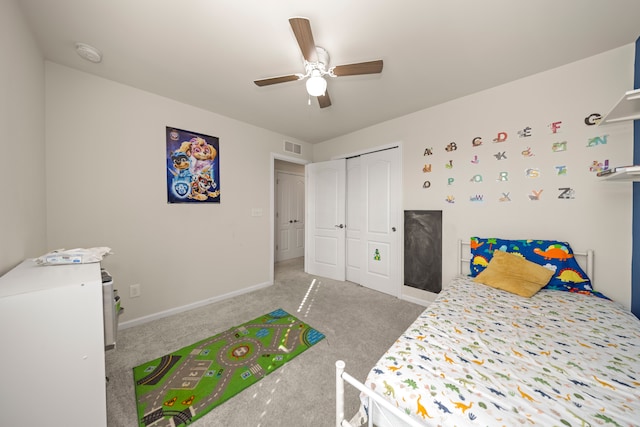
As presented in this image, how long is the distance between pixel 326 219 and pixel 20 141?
328 centimetres

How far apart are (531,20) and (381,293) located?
10.1 ft

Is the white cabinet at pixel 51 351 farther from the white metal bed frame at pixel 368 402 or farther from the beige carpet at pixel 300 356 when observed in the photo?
the white metal bed frame at pixel 368 402

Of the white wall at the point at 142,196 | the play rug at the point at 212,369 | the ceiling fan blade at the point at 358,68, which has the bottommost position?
the play rug at the point at 212,369

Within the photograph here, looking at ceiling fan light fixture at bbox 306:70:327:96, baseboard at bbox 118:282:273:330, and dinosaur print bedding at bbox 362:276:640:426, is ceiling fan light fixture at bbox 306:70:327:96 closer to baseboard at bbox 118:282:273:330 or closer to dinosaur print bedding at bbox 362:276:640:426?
dinosaur print bedding at bbox 362:276:640:426

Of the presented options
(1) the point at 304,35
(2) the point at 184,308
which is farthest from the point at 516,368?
(2) the point at 184,308

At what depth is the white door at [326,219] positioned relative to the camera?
365 centimetres

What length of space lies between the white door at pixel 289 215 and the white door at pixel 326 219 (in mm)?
1273

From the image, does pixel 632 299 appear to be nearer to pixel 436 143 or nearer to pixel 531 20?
pixel 436 143

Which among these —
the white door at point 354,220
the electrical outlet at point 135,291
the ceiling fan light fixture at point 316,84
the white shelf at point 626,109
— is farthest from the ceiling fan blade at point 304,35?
the electrical outlet at point 135,291

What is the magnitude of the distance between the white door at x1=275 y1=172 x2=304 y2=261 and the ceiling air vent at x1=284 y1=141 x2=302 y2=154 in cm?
135

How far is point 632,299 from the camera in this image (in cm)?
165

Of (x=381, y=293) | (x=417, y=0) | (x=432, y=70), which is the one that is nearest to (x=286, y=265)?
(x=381, y=293)

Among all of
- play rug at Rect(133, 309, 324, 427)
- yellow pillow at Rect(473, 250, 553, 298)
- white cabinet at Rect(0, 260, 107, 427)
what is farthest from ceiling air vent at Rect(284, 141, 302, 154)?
yellow pillow at Rect(473, 250, 553, 298)

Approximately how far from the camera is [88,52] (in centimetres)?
171
